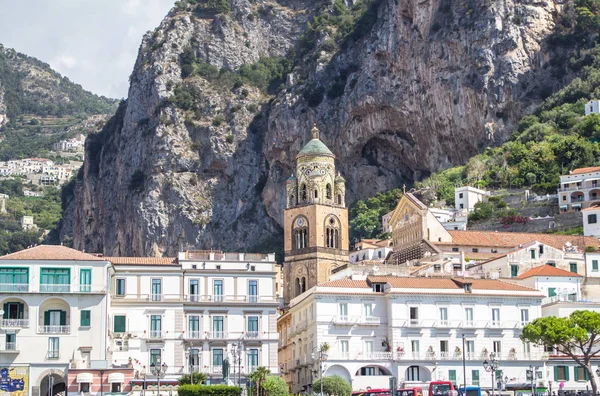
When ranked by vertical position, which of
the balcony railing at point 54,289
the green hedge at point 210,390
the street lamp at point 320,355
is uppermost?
the balcony railing at point 54,289

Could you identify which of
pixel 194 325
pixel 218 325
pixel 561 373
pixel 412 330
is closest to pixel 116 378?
pixel 194 325

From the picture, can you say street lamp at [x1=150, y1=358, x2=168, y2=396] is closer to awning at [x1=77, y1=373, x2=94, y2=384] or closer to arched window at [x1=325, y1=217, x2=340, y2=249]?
awning at [x1=77, y1=373, x2=94, y2=384]

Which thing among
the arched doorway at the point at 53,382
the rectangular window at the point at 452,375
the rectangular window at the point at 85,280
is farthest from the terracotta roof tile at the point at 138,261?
the rectangular window at the point at 452,375

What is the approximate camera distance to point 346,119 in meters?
176

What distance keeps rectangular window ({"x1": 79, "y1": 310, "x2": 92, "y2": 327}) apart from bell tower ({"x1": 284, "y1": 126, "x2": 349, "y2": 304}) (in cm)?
3935

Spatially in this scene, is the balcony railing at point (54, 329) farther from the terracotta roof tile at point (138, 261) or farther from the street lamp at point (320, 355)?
the street lamp at point (320, 355)

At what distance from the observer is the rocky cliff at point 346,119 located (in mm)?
164625

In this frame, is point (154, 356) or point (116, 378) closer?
point (116, 378)

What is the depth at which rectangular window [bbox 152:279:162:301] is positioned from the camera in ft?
273

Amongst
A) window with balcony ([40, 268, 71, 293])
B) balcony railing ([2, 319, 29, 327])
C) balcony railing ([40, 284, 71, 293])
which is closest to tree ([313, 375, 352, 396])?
balcony railing ([40, 284, 71, 293])

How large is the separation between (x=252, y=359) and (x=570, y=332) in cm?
2039

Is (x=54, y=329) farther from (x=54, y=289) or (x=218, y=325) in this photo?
(x=218, y=325)

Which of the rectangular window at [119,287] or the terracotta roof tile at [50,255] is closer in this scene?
the terracotta roof tile at [50,255]

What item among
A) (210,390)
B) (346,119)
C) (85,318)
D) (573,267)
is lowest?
(210,390)
